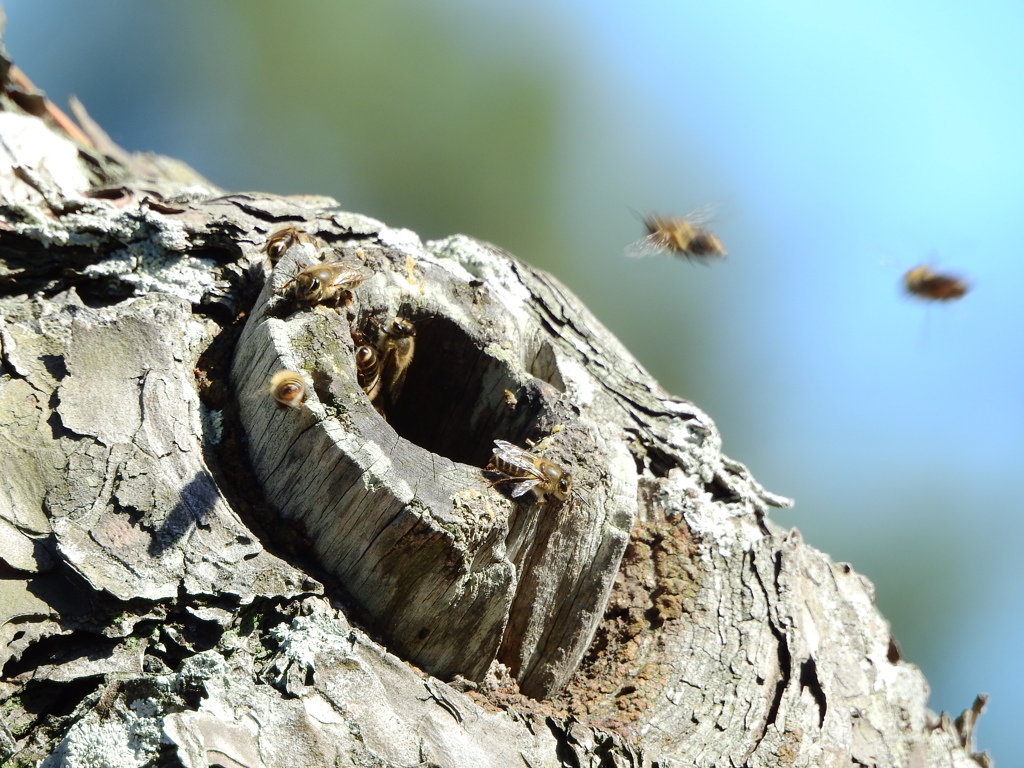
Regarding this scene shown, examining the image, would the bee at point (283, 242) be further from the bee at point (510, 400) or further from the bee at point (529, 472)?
the bee at point (529, 472)

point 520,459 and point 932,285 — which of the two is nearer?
point 520,459

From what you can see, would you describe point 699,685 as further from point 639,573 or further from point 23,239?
point 23,239

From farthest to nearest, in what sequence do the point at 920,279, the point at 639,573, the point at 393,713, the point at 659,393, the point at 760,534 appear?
the point at 920,279
the point at 659,393
the point at 760,534
the point at 639,573
the point at 393,713

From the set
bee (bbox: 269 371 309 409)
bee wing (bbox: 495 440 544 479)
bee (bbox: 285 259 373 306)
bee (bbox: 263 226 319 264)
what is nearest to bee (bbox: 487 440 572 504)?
bee wing (bbox: 495 440 544 479)

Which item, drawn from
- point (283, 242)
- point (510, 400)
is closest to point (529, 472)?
point (510, 400)

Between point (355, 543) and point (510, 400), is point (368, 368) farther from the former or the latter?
point (355, 543)

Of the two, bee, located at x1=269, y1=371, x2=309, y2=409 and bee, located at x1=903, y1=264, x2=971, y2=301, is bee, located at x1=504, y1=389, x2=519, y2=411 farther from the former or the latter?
bee, located at x1=903, y1=264, x2=971, y2=301

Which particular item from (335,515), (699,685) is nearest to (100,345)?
(335,515)
